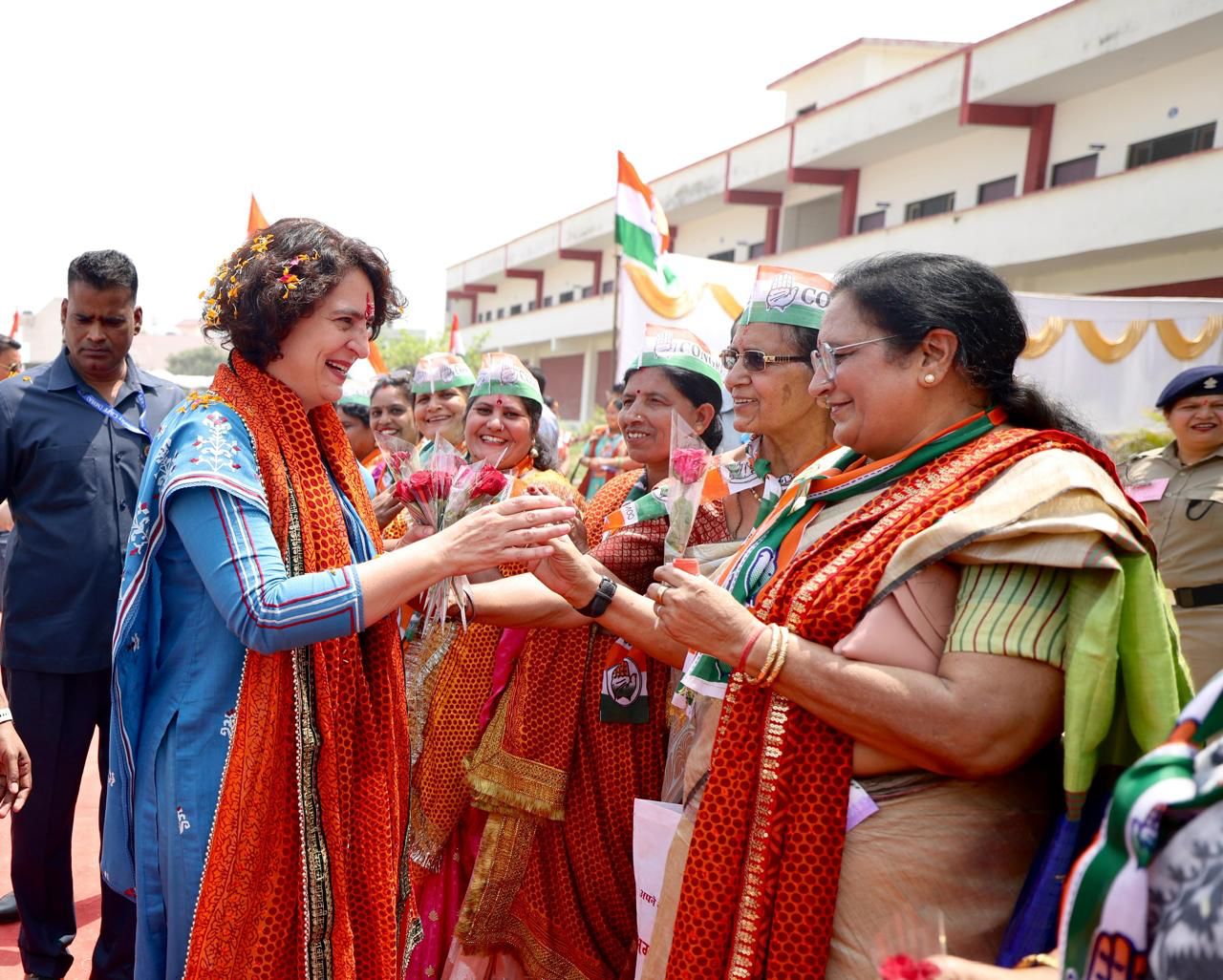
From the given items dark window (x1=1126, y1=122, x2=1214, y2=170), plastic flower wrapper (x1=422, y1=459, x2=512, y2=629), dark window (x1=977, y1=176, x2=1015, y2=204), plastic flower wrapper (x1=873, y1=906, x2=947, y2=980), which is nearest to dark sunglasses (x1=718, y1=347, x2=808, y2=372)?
plastic flower wrapper (x1=422, y1=459, x2=512, y2=629)

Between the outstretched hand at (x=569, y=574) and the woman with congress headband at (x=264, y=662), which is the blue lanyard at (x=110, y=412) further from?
the outstretched hand at (x=569, y=574)

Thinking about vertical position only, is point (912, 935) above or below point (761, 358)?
below

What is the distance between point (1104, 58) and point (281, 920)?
15.7m

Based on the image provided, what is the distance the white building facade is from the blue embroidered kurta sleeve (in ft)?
43.8

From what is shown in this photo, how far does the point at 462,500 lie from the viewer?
8.20 ft

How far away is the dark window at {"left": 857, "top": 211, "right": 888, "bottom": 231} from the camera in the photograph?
66.3 ft

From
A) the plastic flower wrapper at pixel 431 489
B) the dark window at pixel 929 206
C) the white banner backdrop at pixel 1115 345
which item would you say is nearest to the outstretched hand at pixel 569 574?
the plastic flower wrapper at pixel 431 489

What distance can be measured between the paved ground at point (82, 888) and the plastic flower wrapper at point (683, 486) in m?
2.86

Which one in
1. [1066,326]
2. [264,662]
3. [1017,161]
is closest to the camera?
[264,662]

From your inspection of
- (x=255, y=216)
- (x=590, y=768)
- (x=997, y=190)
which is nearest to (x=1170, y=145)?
(x=997, y=190)

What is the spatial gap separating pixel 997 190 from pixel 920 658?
1795 centimetres

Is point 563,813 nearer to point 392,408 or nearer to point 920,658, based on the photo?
point 920,658

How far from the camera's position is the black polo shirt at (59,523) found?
134 inches

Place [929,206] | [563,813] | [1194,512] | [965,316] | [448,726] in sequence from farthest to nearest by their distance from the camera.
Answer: [929,206]
[1194,512]
[448,726]
[563,813]
[965,316]
